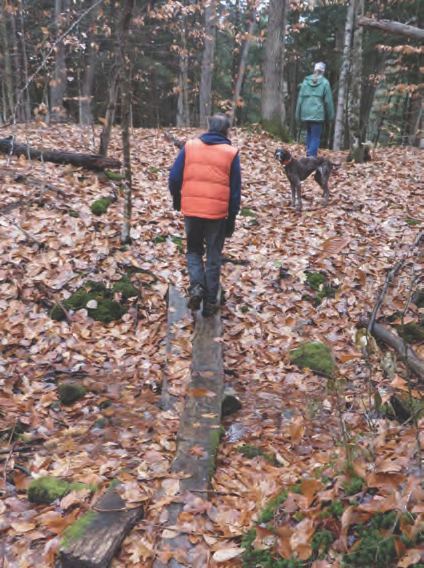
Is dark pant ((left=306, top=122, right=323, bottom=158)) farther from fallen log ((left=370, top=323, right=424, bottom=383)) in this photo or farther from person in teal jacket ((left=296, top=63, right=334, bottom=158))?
fallen log ((left=370, top=323, right=424, bottom=383))

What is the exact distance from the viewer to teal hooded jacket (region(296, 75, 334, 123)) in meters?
9.69

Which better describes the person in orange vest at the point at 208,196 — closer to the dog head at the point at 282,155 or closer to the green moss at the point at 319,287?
the green moss at the point at 319,287

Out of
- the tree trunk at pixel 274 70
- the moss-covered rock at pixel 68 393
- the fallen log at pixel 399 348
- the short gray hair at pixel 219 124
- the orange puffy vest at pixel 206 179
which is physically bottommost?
the moss-covered rock at pixel 68 393

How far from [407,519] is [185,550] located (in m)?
1.18

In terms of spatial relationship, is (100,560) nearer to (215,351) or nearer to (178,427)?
(178,427)

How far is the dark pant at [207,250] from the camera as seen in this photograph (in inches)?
198

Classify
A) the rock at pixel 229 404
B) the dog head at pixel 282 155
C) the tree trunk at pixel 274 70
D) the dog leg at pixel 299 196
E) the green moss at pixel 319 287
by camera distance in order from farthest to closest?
the tree trunk at pixel 274 70 → the dog leg at pixel 299 196 → the dog head at pixel 282 155 → the green moss at pixel 319 287 → the rock at pixel 229 404

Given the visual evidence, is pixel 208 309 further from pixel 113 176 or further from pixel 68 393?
pixel 113 176

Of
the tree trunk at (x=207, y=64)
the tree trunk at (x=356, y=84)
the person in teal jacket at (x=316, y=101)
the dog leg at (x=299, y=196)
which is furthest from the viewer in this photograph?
the tree trunk at (x=207, y=64)

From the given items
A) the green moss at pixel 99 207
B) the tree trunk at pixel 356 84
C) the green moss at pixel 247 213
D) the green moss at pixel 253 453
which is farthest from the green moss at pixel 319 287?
the tree trunk at pixel 356 84

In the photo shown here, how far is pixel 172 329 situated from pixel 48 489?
2393 mm

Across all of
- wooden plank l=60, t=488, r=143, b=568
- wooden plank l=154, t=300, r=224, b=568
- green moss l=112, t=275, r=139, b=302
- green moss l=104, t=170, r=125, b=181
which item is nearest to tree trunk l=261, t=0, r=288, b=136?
green moss l=104, t=170, r=125, b=181

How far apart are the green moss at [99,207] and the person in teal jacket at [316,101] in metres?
5.21

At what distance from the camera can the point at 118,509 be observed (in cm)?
258
